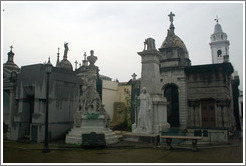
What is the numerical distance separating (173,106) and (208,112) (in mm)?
3288

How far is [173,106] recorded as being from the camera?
2148cm

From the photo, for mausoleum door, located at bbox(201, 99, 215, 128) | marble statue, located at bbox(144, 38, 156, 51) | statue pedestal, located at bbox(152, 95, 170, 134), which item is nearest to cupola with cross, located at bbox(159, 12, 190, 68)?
mausoleum door, located at bbox(201, 99, 215, 128)

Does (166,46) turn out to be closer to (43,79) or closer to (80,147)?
(43,79)

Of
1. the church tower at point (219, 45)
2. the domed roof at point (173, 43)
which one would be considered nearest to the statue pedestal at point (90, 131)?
the domed roof at point (173, 43)

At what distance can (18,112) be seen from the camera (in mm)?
15336

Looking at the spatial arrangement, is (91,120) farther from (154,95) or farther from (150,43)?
(150,43)

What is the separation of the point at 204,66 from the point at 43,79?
1425 centimetres

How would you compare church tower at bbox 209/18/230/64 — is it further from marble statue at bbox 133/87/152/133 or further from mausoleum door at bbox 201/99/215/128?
marble statue at bbox 133/87/152/133

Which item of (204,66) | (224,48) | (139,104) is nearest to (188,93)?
(204,66)

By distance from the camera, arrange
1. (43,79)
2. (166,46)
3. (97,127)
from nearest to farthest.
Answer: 1. (97,127)
2. (43,79)
3. (166,46)

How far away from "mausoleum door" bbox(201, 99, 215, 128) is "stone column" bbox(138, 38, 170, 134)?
22.3 feet

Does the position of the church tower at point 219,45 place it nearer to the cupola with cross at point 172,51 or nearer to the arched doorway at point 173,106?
the cupola with cross at point 172,51

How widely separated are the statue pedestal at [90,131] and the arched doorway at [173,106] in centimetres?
954

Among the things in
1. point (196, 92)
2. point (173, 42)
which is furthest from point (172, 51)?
point (196, 92)
